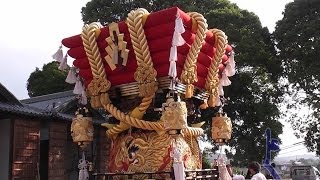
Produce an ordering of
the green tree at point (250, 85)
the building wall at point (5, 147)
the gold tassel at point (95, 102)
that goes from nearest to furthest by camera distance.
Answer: the gold tassel at point (95, 102)
the building wall at point (5, 147)
the green tree at point (250, 85)

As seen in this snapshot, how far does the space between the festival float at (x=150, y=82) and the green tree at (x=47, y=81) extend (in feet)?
44.8

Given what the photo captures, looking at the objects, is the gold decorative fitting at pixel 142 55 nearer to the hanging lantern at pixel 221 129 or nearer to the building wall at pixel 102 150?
the hanging lantern at pixel 221 129

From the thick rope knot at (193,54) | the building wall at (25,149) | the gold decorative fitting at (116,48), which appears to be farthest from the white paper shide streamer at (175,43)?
the building wall at (25,149)

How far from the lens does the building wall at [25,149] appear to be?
9.88 metres

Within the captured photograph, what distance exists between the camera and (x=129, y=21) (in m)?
5.80

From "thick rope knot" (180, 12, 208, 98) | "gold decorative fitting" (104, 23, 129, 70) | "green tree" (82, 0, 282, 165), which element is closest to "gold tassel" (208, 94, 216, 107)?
"thick rope knot" (180, 12, 208, 98)

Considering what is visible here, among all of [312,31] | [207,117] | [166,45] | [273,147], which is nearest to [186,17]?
[166,45]

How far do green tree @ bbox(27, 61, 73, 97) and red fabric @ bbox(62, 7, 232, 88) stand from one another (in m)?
13.4

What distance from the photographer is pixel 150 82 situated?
Answer: 5.74m

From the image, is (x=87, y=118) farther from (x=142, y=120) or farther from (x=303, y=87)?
(x=303, y=87)

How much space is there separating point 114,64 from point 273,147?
4959 millimetres

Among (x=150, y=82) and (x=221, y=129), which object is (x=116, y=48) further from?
(x=221, y=129)

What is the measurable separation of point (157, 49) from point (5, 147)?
598cm

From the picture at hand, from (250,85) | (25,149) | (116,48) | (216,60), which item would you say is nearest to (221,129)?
(216,60)
